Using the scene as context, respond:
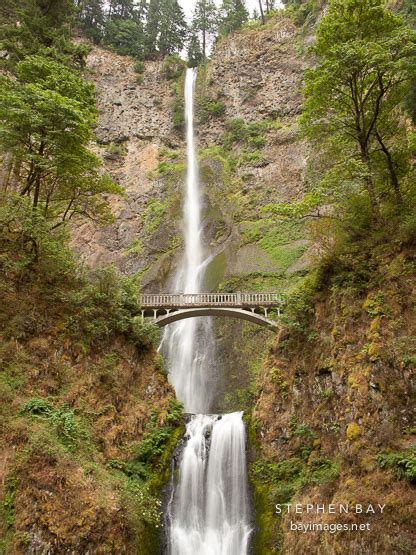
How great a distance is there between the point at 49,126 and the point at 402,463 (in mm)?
13736

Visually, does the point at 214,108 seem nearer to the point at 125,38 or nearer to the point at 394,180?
the point at 125,38

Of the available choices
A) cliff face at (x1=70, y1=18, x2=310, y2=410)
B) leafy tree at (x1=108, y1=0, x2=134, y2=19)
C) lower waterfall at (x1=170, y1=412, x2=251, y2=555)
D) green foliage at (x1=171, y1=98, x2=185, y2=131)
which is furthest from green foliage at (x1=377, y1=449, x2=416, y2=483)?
leafy tree at (x1=108, y1=0, x2=134, y2=19)

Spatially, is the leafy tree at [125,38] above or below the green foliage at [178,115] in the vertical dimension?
above

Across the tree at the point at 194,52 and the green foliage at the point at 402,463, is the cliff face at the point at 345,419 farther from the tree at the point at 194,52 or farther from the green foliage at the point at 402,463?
the tree at the point at 194,52

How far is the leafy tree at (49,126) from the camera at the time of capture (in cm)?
1312

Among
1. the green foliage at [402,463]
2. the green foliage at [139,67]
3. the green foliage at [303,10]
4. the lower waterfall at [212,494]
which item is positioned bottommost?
the lower waterfall at [212,494]

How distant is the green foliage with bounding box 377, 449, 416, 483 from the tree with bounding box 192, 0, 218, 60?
57.9 meters

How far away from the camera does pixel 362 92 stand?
1343 cm

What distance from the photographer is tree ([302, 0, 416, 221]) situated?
12.1 meters

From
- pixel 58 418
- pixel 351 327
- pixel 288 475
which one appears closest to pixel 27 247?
pixel 58 418

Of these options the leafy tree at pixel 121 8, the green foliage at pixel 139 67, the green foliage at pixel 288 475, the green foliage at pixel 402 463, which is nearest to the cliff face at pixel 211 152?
the green foliage at pixel 139 67

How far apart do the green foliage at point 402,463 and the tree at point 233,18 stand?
54.2m

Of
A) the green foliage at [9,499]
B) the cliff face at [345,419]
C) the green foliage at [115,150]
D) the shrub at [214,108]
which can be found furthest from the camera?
the shrub at [214,108]

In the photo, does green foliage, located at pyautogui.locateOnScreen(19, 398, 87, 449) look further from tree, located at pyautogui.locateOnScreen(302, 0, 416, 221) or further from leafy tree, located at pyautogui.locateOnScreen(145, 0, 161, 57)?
leafy tree, located at pyautogui.locateOnScreen(145, 0, 161, 57)
